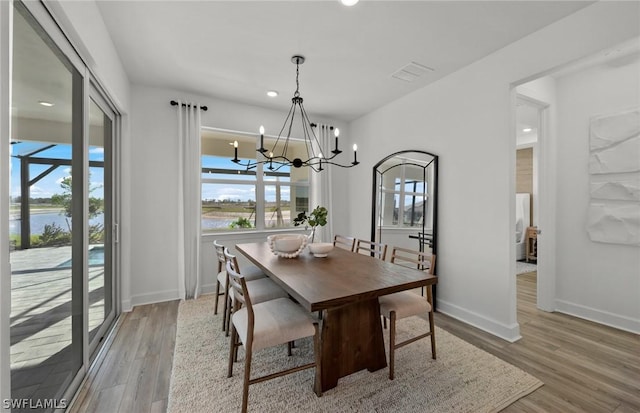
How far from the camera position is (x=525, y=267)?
5188 mm

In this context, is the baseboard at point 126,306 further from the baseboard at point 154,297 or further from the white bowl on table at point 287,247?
the white bowl on table at point 287,247

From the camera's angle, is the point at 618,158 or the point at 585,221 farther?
the point at 585,221

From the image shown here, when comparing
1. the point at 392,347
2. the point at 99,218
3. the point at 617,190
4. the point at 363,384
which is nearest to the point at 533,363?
the point at 392,347

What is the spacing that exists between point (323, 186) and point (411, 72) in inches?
80.6

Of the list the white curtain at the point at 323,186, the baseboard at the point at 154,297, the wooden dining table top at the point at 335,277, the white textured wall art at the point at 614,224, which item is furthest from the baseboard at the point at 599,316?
the baseboard at the point at 154,297

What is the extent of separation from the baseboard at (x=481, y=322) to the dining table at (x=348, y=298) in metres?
1.26

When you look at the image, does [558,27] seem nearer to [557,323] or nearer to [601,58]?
[601,58]

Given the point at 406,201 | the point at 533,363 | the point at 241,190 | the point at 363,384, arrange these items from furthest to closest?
the point at 241,190 < the point at 406,201 < the point at 533,363 < the point at 363,384

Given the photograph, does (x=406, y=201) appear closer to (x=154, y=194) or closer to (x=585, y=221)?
(x=585, y=221)

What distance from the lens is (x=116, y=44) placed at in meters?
2.47

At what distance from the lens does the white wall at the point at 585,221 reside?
2637mm

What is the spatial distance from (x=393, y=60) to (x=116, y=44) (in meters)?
2.60

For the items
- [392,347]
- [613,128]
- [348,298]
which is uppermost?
[613,128]

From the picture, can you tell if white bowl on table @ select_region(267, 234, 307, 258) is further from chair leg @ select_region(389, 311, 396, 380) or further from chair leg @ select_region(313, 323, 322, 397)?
chair leg @ select_region(389, 311, 396, 380)
